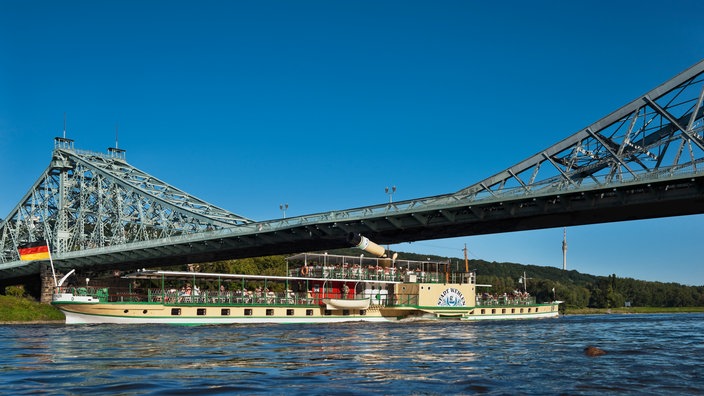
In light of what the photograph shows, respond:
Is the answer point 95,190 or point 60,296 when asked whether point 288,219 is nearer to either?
point 60,296

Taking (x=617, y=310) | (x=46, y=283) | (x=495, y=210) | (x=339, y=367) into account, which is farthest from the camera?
(x=617, y=310)

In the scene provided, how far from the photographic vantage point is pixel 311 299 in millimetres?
61719

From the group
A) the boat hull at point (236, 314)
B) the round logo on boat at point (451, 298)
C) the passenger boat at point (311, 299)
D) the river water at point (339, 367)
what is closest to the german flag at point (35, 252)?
the passenger boat at point (311, 299)

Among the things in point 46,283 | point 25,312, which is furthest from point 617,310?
point 25,312

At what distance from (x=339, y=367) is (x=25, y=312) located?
173ft

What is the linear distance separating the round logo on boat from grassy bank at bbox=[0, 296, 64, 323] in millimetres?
36765

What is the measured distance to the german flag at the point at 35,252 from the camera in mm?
82125

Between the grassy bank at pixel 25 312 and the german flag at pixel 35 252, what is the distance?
41.7 feet

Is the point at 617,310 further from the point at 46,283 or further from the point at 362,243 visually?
the point at 46,283

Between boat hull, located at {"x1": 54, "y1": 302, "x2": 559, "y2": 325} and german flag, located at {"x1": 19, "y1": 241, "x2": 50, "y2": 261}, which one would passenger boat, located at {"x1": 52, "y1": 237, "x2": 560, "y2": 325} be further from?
german flag, located at {"x1": 19, "y1": 241, "x2": 50, "y2": 261}

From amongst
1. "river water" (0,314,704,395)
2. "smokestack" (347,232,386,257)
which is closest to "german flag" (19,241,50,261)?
"smokestack" (347,232,386,257)

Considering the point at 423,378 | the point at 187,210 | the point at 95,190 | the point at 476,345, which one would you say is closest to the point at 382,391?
the point at 423,378

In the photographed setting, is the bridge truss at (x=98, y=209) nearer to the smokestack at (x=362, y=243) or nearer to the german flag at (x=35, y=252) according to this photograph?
the german flag at (x=35, y=252)

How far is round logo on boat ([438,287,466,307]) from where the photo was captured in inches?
2605
